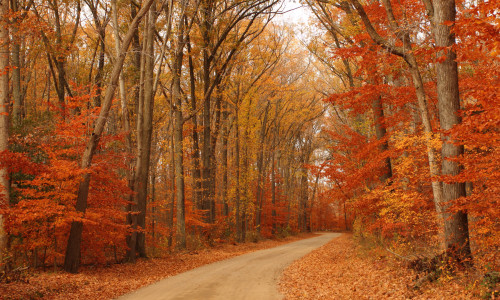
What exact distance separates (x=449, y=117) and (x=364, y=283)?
15.5 feet

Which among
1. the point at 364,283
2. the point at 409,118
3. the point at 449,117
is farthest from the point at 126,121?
the point at 449,117

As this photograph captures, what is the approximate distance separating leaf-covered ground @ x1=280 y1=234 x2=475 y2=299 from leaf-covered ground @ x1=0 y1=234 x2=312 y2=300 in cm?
413

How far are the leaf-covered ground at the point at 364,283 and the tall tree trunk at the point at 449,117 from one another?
3.20ft

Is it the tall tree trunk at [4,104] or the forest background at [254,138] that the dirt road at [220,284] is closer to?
the forest background at [254,138]

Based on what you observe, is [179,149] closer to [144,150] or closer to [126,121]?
[144,150]

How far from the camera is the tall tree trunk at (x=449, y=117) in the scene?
768cm

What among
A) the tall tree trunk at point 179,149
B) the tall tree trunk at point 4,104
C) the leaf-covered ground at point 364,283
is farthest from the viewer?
the tall tree trunk at point 179,149

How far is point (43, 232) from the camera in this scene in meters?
10.2

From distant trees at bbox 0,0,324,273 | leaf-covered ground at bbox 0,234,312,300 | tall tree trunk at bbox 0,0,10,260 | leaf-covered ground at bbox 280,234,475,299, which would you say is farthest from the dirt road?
tall tree trunk at bbox 0,0,10,260

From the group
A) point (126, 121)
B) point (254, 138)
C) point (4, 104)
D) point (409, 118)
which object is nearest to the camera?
point (4, 104)

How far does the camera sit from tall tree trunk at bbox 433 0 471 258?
25.2 feet

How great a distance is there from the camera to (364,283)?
9.16 metres

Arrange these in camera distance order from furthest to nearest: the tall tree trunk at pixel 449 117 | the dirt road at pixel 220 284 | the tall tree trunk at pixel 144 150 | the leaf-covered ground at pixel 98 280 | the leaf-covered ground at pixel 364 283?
the tall tree trunk at pixel 144 150, the dirt road at pixel 220 284, the leaf-covered ground at pixel 98 280, the tall tree trunk at pixel 449 117, the leaf-covered ground at pixel 364 283

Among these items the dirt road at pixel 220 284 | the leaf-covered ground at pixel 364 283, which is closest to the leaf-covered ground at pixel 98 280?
the dirt road at pixel 220 284
